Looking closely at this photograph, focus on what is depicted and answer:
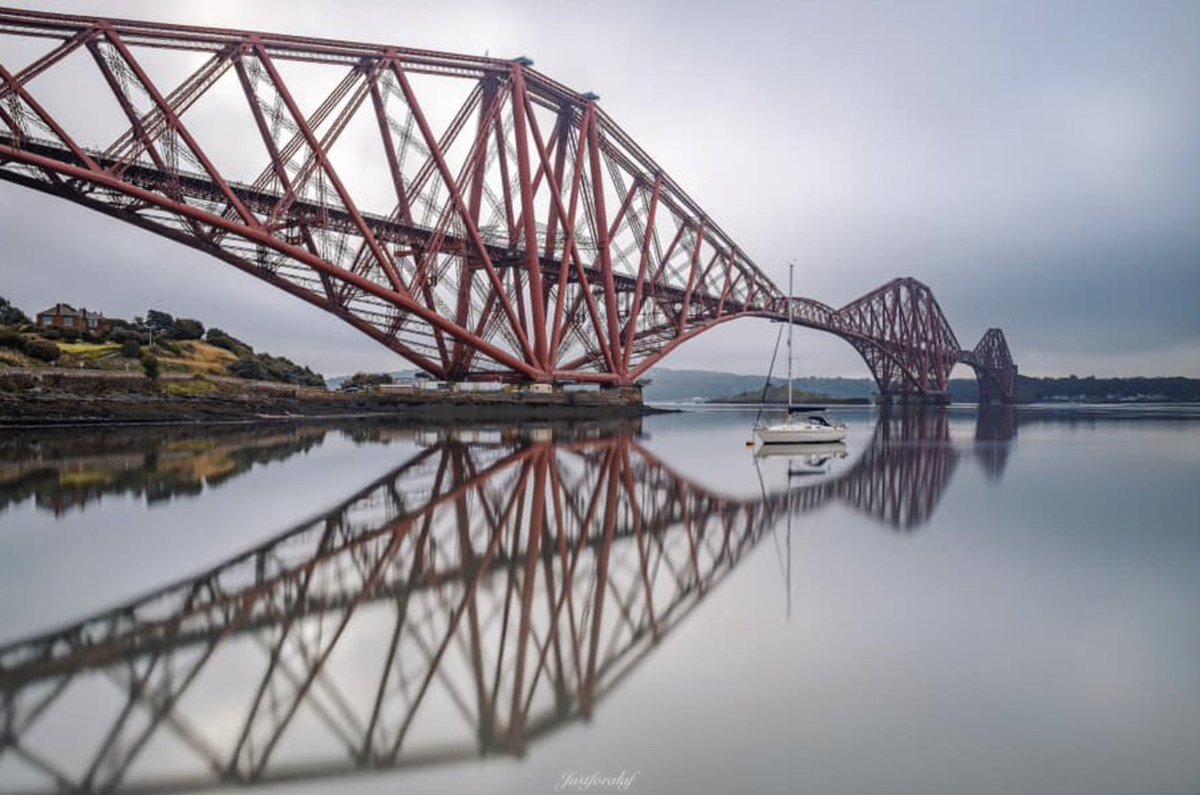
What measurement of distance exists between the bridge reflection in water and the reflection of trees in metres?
5.03

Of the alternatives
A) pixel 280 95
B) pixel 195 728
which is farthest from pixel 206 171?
pixel 195 728

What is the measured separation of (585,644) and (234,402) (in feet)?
120

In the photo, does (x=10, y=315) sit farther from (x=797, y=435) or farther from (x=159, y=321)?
(x=797, y=435)

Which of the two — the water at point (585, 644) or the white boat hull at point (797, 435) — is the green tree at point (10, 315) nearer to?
the water at point (585, 644)

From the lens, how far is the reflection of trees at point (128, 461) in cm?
1316

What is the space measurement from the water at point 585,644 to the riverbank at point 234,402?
18.4m

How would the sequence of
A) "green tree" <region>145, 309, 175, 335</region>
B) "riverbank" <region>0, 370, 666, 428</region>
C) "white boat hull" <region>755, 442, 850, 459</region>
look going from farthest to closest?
"green tree" <region>145, 309, 175, 335</region>, "riverbank" <region>0, 370, 666, 428</region>, "white boat hull" <region>755, 442, 850, 459</region>

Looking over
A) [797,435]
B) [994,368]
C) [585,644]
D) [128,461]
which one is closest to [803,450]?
[797,435]

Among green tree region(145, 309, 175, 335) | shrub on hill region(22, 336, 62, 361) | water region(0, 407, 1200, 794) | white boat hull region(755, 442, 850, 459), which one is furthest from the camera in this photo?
green tree region(145, 309, 175, 335)

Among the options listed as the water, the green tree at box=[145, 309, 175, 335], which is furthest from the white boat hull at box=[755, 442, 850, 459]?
the green tree at box=[145, 309, 175, 335]

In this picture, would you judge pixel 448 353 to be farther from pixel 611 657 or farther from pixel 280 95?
pixel 611 657

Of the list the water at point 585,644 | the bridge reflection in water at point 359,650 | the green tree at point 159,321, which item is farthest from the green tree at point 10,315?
the bridge reflection in water at point 359,650

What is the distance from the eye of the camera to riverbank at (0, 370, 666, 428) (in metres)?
28.9

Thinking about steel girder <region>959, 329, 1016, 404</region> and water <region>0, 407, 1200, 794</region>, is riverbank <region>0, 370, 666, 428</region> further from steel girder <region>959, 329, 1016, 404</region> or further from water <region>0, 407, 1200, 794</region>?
steel girder <region>959, 329, 1016, 404</region>
